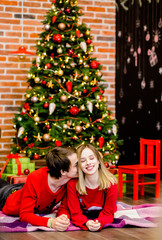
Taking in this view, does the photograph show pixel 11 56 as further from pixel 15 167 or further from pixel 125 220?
pixel 125 220

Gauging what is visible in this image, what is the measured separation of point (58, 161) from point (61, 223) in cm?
40

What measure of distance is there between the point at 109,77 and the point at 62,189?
2.69 metres

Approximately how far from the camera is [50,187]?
289cm

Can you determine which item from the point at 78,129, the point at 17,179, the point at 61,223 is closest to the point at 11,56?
the point at 78,129

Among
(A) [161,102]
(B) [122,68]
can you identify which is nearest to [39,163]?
(A) [161,102]

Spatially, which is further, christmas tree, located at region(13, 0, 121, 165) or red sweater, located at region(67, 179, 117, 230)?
christmas tree, located at region(13, 0, 121, 165)

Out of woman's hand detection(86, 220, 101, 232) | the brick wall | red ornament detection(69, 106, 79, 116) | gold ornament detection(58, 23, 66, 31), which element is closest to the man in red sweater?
woman's hand detection(86, 220, 101, 232)

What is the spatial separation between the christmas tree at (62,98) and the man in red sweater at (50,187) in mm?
1349

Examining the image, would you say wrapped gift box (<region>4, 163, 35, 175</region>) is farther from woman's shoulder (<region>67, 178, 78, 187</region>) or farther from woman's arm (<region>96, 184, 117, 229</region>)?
woman's arm (<region>96, 184, 117, 229</region>)

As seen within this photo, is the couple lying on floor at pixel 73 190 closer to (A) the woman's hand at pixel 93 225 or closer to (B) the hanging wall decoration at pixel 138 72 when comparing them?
(A) the woman's hand at pixel 93 225

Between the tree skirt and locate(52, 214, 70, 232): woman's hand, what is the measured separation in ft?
0.18

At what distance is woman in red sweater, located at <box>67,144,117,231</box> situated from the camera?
2.82 meters

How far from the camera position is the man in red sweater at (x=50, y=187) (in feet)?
9.11

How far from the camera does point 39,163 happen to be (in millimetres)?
5121
